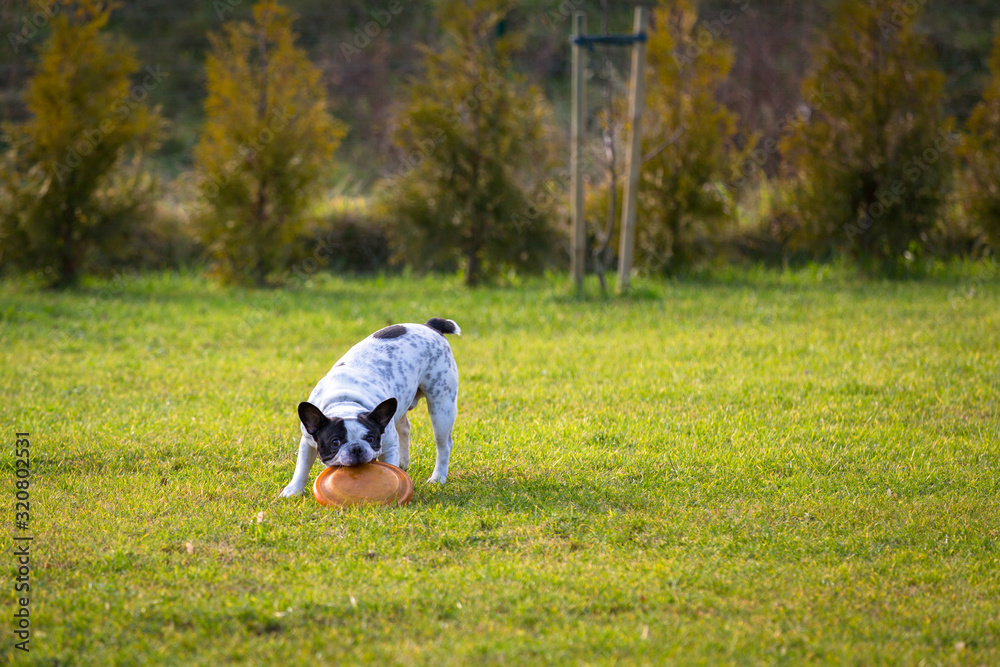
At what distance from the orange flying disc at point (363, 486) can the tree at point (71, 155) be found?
10869 mm

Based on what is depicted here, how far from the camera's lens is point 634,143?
40.7 ft

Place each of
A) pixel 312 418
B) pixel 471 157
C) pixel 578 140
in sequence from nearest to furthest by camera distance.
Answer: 1. pixel 312 418
2. pixel 578 140
3. pixel 471 157

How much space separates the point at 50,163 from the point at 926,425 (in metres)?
12.8

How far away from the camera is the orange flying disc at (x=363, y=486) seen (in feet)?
16.4

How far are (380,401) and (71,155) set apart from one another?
11.0 metres

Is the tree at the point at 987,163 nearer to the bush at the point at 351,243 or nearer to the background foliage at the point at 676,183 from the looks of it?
the background foliage at the point at 676,183

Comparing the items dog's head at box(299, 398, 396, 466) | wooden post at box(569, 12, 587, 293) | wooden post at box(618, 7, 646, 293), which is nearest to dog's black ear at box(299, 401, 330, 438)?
dog's head at box(299, 398, 396, 466)

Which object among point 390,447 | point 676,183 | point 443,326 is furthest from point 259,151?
point 390,447

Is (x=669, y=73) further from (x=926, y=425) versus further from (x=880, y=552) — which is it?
(x=880, y=552)

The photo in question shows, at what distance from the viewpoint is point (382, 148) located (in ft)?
74.4

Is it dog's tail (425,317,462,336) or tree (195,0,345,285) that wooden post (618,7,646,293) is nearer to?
tree (195,0,345,285)

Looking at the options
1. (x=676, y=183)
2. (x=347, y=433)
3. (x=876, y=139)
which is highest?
(x=876, y=139)

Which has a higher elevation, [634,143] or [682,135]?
[682,135]

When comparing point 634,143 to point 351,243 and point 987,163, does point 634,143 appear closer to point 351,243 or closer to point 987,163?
point 987,163
